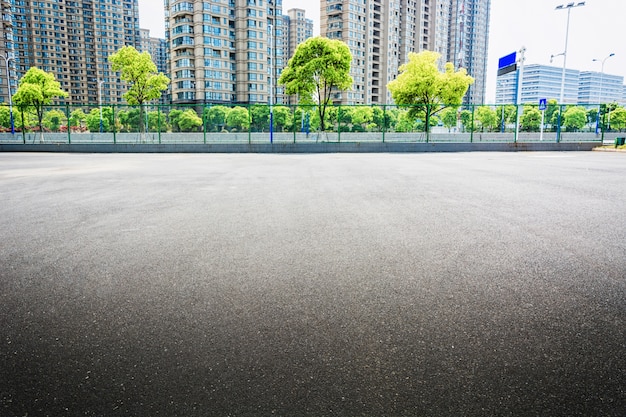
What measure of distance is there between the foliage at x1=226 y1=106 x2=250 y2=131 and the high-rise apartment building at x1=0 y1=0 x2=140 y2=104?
133361 millimetres

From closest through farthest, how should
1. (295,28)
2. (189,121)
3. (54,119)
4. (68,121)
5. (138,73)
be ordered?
(189,121) < (68,121) < (54,119) < (138,73) < (295,28)

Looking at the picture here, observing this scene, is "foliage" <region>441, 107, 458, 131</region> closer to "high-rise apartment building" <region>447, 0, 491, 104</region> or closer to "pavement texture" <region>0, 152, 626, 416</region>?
"pavement texture" <region>0, 152, 626, 416</region>

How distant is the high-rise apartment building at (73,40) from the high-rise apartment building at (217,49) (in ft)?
196

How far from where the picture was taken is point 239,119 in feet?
93.8

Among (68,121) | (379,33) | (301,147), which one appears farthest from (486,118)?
(379,33)

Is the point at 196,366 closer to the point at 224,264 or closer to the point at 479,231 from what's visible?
the point at 224,264

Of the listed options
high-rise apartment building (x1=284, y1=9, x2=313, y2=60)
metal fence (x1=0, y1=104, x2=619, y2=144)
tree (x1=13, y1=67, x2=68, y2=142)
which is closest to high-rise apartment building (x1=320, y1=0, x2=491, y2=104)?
high-rise apartment building (x1=284, y1=9, x2=313, y2=60)

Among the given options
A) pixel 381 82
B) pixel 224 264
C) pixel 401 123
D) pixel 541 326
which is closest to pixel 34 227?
pixel 224 264

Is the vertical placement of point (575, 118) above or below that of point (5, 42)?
below

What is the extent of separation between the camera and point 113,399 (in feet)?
7.14

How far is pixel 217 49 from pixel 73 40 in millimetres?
89196

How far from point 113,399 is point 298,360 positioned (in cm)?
99

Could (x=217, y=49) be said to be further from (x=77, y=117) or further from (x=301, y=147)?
(x=301, y=147)

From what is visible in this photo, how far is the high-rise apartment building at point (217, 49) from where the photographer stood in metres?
94.8
